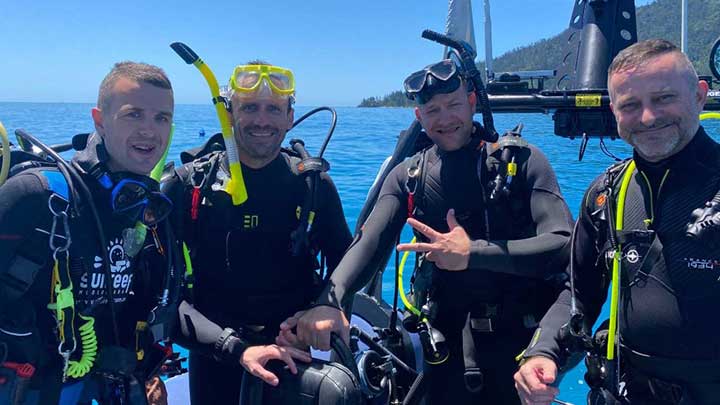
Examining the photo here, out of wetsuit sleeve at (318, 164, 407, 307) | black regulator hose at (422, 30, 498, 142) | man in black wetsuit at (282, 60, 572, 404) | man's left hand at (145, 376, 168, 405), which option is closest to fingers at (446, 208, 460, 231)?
man in black wetsuit at (282, 60, 572, 404)

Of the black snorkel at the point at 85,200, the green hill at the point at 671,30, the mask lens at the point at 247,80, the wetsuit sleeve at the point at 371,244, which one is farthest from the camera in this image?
the green hill at the point at 671,30

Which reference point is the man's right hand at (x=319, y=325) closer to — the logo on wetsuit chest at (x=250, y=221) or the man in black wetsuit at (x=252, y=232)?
the man in black wetsuit at (x=252, y=232)

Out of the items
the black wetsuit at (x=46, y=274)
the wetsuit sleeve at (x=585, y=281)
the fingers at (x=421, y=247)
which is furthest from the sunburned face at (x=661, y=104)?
the black wetsuit at (x=46, y=274)

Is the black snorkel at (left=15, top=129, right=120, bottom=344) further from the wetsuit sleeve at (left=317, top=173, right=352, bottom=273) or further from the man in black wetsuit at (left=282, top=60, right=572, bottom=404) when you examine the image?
the wetsuit sleeve at (left=317, top=173, right=352, bottom=273)

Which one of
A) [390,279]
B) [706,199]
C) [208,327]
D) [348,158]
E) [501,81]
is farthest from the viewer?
[348,158]

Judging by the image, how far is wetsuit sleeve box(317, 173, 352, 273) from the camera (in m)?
2.49

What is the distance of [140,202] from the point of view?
1.95 meters

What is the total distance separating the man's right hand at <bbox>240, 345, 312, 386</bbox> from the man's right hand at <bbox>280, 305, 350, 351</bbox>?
0.07 meters

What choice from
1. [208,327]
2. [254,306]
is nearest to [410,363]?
[254,306]

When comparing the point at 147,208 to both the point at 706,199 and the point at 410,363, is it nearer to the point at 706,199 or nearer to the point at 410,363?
the point at 410,363

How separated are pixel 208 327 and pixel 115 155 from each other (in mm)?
767

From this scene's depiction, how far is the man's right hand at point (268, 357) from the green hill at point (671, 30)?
5547mm

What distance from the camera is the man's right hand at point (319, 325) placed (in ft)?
6.25

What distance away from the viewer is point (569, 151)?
2009 centimetres
